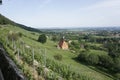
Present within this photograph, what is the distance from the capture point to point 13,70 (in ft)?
29.0

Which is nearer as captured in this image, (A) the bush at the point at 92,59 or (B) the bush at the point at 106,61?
(A) the bush at the point at 92,59

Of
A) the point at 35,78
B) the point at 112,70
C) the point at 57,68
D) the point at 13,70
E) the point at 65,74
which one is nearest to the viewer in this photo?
the point at 13,70

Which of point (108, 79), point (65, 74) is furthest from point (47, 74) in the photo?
point (108, 79)

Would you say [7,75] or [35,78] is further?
[35,78]

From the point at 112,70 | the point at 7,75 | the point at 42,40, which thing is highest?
the point at 7,75

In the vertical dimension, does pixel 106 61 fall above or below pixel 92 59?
below

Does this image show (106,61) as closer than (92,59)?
No

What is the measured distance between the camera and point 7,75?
948 cm

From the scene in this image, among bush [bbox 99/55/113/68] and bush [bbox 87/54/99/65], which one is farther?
bush [bbox 99/55/113/68]

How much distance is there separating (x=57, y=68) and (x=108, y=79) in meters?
26.8

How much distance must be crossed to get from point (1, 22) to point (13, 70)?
64.5 m

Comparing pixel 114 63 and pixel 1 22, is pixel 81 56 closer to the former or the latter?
pixel 114 63

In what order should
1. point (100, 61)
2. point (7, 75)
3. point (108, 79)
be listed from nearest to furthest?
point (7, 75)
point (108, 79)
point (100, 61)

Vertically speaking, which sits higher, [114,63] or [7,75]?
[7,75]
